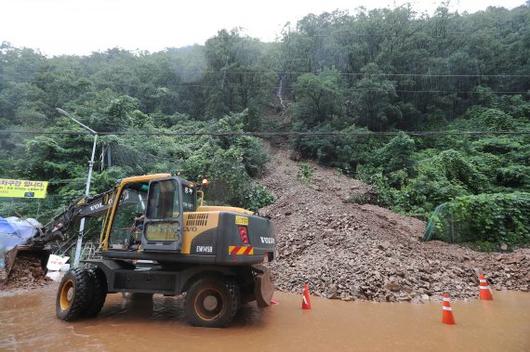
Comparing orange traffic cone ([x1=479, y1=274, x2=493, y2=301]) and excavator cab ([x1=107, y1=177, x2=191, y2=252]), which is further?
orange traffic cone ([x1=479, y1=274, x2=493, y2=301])

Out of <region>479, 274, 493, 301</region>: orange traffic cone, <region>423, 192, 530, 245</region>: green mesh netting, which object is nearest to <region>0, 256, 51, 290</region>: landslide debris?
<region>479, 274, 493, 301</region>: orange traffic cone

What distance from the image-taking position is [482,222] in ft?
50.0

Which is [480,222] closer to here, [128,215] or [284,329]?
[284,329]

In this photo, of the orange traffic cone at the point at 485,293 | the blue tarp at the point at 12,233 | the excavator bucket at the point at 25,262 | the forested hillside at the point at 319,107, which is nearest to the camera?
the orange traffic cone at the point at 485,293

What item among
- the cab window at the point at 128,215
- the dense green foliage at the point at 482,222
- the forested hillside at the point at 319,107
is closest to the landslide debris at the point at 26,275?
the cab window at the point at 128,215

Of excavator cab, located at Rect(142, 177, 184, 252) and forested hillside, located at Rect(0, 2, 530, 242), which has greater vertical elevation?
forested hillside, located at Rect(0, 2, 530, 242)

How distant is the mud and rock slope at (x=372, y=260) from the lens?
9.89m

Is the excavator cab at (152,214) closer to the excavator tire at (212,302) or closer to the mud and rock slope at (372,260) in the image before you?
the excavator tire at (212,302)

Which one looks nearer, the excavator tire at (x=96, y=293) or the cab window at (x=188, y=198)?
the cab window at (x=188, y=198)

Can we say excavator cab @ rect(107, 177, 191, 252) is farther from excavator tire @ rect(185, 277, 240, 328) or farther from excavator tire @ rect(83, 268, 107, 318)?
excavator tire @ rect(185, 277, 240, 328)

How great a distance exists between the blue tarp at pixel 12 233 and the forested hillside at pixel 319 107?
23.5 ft

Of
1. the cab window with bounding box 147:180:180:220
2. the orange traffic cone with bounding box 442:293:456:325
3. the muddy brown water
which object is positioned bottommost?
the muddy brown water

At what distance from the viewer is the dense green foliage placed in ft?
49.7

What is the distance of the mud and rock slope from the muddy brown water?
2.65 ft
